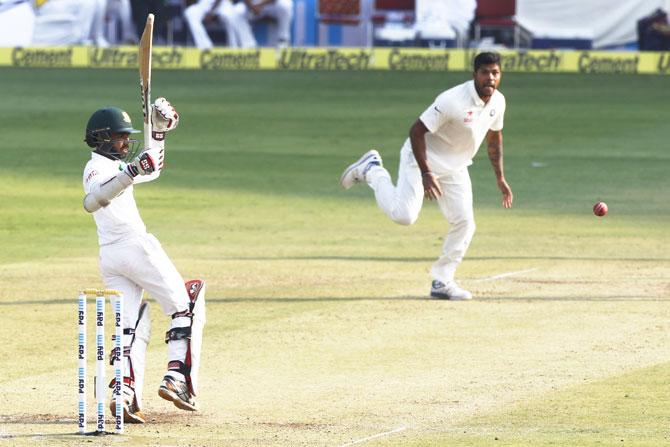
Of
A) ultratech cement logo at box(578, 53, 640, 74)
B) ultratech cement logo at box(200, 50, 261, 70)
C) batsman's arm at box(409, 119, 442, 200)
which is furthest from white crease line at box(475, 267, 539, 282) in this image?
ultratech cement logo at box(200, 50, 261, 70)

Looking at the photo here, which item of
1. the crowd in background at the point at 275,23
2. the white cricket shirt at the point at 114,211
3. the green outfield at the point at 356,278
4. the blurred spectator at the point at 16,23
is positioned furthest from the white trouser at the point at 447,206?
the blurred spectator at the point at 16,23

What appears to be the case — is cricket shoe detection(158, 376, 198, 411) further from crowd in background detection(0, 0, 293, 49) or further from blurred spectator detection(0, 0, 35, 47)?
blurred spectator detection(0, 0, 35, 47)

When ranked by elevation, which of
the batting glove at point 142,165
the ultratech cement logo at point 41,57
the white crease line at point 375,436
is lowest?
the white crease line at point 375,436

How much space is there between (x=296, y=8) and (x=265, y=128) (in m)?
A: 9.97

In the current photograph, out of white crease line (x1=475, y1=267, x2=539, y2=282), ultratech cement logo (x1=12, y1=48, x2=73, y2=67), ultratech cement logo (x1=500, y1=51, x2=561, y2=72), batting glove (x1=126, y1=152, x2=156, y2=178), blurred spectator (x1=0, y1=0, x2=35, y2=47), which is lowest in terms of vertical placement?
white crease line (x1=475, y1=267, x2=539, y2=282)

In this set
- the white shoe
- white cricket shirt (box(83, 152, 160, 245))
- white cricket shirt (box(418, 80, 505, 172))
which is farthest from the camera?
the white shoe

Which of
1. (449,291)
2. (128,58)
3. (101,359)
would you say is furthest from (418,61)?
(101,359)

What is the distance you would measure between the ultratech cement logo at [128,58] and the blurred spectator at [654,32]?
9.10 metres

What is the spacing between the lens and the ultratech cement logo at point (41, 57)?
32.6 metres

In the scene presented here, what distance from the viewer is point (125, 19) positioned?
33625 millimetres

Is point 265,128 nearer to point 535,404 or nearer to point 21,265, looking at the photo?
point 21,265

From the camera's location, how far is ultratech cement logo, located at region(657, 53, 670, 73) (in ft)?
98.8

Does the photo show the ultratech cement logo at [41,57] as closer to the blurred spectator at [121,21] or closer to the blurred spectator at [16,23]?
the blurred spectator at [16,23]

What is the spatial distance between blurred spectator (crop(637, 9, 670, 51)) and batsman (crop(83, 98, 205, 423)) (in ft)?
75.7
